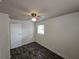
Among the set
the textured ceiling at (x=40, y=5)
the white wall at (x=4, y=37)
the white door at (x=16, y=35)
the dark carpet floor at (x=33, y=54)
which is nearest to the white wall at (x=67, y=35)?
the dark carpet floor at (x=33, y=54)

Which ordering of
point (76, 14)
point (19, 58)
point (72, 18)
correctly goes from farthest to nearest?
point (19, 58), point (72, 18), point (76, 14)

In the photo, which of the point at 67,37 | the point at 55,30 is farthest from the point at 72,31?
the point at 55,30

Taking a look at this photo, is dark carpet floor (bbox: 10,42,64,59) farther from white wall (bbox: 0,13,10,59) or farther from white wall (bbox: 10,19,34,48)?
white wall (bbox: 10,19,34,48)

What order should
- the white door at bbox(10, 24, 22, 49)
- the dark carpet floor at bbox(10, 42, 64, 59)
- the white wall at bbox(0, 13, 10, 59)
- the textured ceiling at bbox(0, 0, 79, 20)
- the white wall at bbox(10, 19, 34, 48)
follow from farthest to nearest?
the white wall at bbox(10, 19, 34, 48), the white door at bbox(10, 24, 22, 49), the dark carpet floor at bbox(10, 42, 64, 59), the white wall at bbox(0, 13, 10, 59), the textured ceiling at bbox(0, 0, 79, 20)

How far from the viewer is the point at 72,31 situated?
2.45 m

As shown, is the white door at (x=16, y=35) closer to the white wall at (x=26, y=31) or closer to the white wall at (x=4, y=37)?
the white wall at (x=26, y=31)

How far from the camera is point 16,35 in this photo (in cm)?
439

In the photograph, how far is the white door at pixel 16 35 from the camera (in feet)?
13.4

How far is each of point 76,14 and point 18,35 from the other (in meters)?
3.96

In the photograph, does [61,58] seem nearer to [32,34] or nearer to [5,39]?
[5,39]

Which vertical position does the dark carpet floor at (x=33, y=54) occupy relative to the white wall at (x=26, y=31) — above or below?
below

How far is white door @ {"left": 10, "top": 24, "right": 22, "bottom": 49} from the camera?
4090 millimetres

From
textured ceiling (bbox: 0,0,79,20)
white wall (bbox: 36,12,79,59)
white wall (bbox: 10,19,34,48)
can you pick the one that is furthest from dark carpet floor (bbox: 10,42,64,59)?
textured ceiling (bbox: 0,0,79,20)

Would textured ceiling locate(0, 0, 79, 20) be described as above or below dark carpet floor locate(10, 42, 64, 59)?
above
